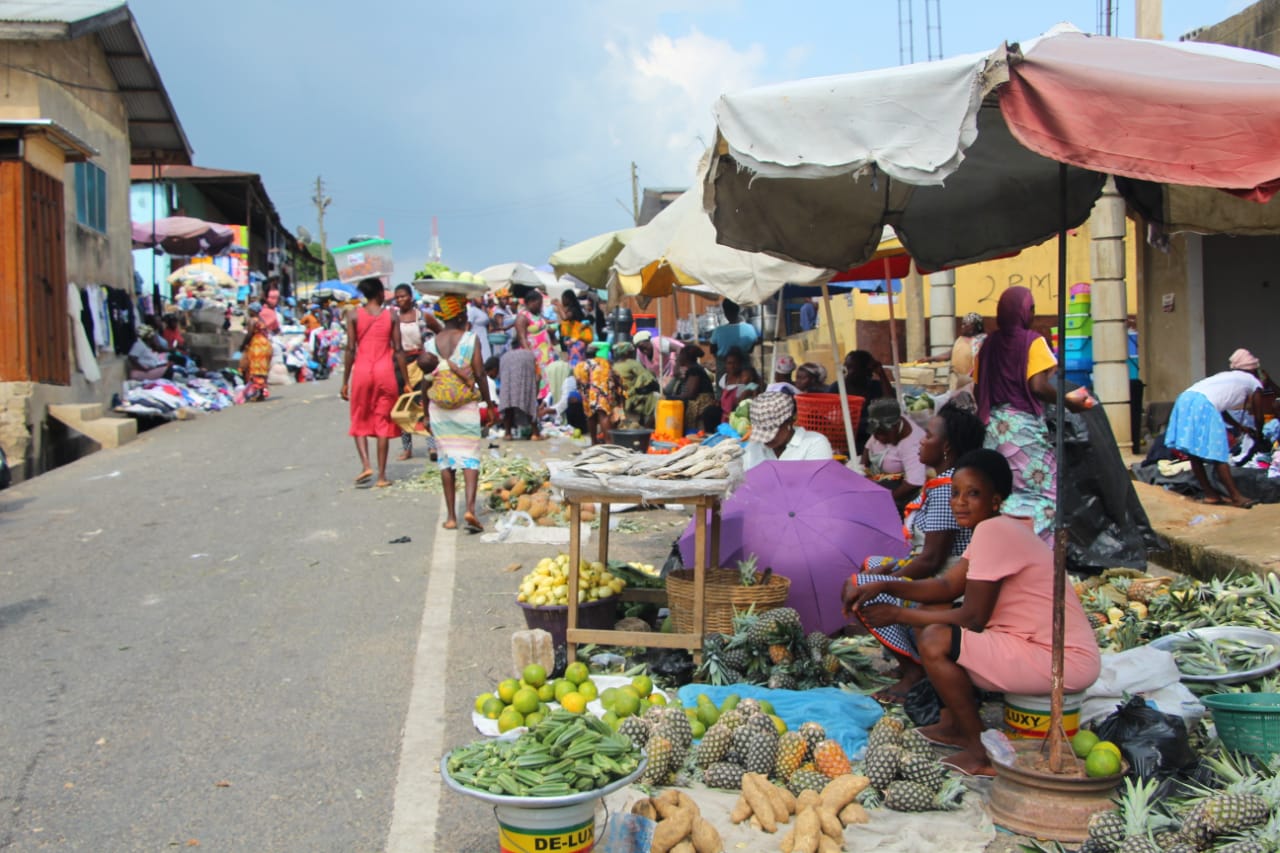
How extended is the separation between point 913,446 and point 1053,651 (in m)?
4.20

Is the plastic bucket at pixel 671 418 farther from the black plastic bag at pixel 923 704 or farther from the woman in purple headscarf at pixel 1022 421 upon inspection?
the black plastic bag at pixel 923 704

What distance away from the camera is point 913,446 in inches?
329

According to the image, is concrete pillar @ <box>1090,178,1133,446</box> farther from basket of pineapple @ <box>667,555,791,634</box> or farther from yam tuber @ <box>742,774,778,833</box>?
yam tuber @ <box>742,774,778,833</box>

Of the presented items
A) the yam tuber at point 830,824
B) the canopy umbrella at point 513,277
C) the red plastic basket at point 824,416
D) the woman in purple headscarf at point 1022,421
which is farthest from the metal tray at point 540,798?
the canopy umbrella at point 513,277

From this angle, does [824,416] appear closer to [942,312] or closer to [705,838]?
[705,838]

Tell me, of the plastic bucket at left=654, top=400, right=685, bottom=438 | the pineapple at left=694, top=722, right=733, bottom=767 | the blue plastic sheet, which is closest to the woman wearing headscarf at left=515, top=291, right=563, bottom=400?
the plastic bucket at left=654, top=400, right=685, bottom=438

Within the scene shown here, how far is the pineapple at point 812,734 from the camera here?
458cm

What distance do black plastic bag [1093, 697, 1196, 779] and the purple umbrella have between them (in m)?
2.05

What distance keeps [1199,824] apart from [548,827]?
210 cm

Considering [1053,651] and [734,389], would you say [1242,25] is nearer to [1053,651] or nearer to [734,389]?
[734,389]

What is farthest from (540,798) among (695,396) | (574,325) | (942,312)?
(574,325)

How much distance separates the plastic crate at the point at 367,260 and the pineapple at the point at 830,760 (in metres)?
35.5

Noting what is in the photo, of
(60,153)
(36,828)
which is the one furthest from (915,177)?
(60,153)

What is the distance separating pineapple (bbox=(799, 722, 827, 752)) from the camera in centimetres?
458
